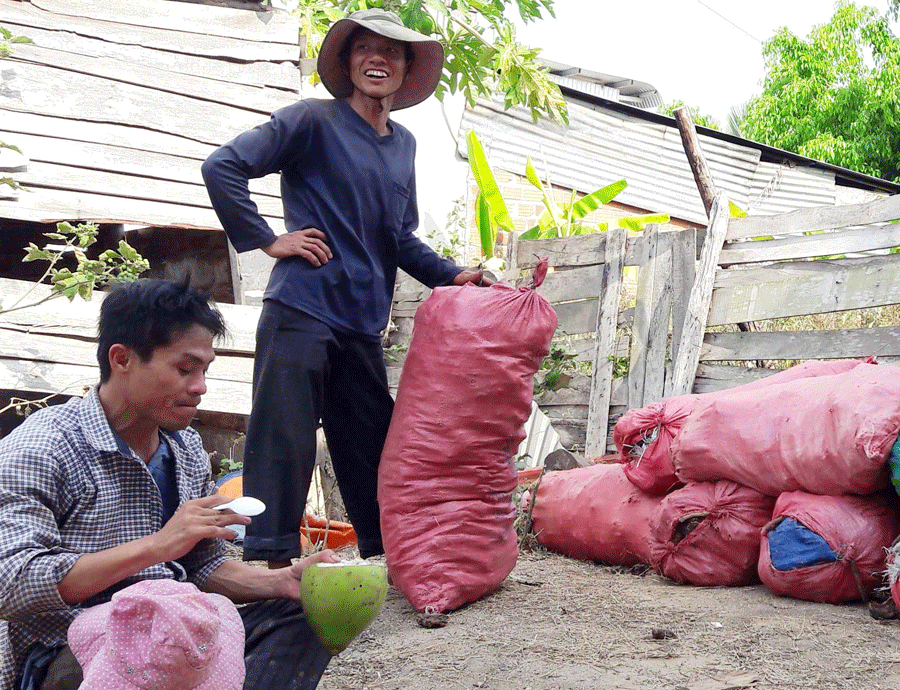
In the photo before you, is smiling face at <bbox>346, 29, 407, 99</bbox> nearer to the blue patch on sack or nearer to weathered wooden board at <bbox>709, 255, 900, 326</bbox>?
the blue patch on sack

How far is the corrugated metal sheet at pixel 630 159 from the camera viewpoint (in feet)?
29.3

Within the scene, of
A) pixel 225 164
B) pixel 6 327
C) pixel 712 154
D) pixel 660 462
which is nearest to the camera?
pixel 225 164

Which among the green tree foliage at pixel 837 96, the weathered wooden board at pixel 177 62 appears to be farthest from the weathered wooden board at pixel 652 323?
the green tree foliage at pixel 837 96

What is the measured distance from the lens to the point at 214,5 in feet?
17.4

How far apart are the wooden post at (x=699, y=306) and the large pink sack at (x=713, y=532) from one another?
4.76 feet

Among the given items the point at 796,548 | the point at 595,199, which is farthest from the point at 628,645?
the point at 595,199

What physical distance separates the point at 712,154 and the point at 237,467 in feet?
24.9

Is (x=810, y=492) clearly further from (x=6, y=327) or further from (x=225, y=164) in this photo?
(x=6, y=327)

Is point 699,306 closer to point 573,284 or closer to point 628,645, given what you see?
point 573,284

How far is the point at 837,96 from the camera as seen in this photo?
1592 centimetres

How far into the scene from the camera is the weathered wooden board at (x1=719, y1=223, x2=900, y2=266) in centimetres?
382

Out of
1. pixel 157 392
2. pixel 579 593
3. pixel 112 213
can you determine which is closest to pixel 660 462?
pixel 579 593

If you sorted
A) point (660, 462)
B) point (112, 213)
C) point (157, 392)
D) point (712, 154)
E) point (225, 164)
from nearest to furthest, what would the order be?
1. point (157, 392)
2. point (225, 164)
3. point (660, 462)
4. point (112, 213)
5. point (712, 154)

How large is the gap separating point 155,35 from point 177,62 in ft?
0.62
